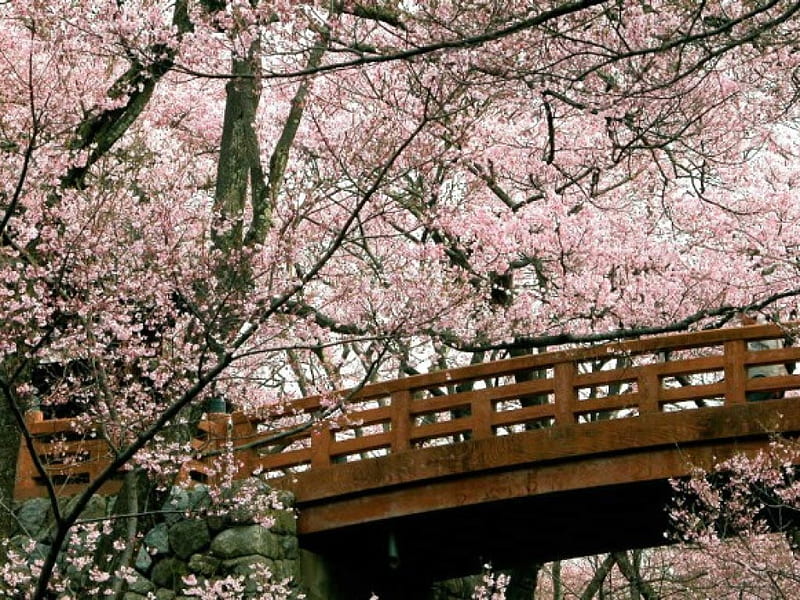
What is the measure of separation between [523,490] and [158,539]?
320 cm

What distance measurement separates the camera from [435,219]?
48.4 ft

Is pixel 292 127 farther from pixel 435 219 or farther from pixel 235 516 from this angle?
pixel 235 516

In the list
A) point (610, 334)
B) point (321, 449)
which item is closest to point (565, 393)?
point (610, 334)

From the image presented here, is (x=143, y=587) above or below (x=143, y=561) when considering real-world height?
below

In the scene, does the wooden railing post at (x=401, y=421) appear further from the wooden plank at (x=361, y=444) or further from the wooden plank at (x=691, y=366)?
the wooden plank at (x=691, y=366)

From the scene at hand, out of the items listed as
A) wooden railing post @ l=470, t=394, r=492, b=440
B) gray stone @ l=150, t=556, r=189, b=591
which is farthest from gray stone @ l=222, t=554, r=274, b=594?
wooden railing post @ l=470, t=394, r=492, b=440

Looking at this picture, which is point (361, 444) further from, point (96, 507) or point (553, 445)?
point (96, 507)

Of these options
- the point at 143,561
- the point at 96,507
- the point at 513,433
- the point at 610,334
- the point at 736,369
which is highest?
the point at 610,334

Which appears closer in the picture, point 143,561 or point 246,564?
point 246,564

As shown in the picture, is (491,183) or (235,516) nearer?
(235,516)

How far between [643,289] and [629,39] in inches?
202

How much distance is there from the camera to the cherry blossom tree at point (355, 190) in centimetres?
898

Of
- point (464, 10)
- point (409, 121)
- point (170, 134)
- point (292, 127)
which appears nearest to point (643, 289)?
point (409, 121)

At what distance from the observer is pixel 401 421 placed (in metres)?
13.1
